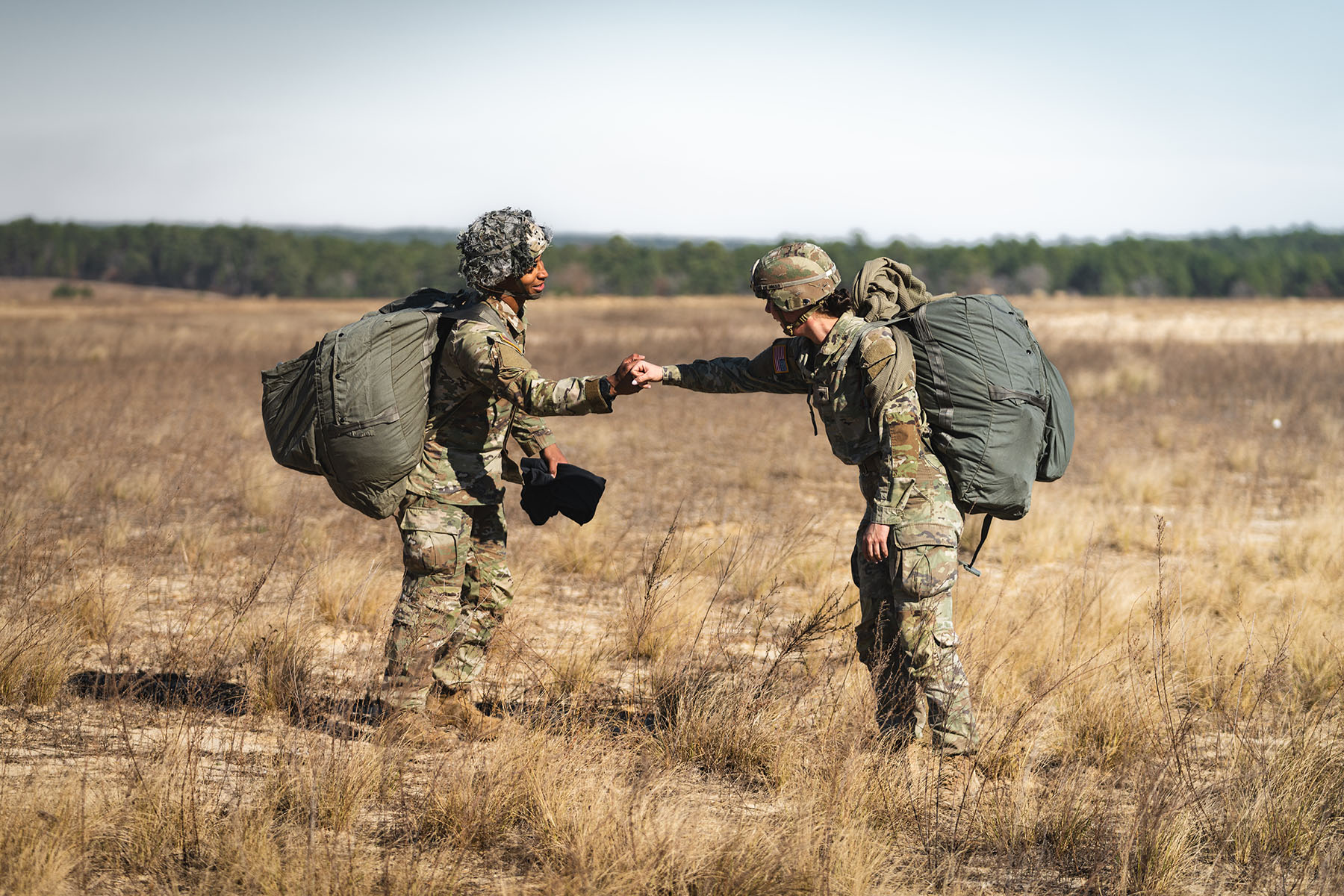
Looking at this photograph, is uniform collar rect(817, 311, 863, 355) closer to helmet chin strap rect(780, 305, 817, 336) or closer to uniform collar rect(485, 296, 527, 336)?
helmet chin strap rect(780, 305, 817, 336)

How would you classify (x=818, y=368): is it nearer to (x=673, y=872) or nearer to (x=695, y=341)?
(x=673, y=872)

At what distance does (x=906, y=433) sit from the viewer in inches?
141

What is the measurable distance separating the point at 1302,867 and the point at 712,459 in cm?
801

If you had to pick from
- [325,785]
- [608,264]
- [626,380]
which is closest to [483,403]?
[626,380]

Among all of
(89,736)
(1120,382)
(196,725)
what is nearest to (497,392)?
(196,725)

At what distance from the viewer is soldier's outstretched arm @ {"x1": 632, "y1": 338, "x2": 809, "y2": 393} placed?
3.99 m

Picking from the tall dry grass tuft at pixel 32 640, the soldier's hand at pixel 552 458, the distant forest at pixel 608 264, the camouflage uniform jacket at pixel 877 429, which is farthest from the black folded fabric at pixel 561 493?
the distant forest at pixel 608 264

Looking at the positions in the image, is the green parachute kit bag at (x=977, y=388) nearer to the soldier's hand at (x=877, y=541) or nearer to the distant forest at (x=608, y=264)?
the soldier's hand at (x=877, y=541)

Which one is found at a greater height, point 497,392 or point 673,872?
point 497,392

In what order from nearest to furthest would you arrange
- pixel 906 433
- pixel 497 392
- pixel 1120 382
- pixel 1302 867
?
1. pixel 1302 867
2. pixel 906 433
3. pixel 497 392
4. pixel 1120 382

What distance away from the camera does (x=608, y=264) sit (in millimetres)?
81188

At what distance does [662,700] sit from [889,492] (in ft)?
4.42

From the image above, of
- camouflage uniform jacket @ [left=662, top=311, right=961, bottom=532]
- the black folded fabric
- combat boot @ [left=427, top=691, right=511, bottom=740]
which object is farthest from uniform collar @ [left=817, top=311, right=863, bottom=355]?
combat boot @ [left=427, top=691, right=511, bottom=740]

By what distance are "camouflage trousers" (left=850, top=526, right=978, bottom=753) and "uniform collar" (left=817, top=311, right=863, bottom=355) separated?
25.4 inches
